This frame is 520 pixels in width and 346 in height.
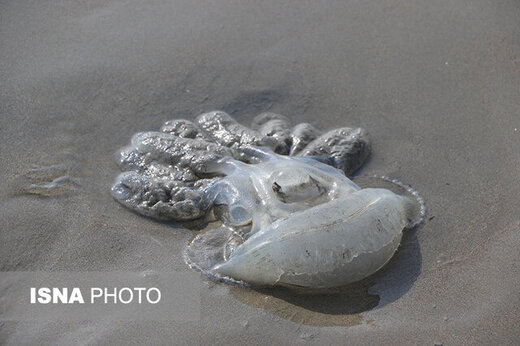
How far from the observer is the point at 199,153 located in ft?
11.5

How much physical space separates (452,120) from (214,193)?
1.63 m

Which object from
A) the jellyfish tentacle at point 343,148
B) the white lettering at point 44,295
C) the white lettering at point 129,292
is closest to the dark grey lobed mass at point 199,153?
the jellyfish tentacle at point 343,148

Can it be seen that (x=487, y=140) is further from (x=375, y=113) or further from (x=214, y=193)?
(x=214, y=193)

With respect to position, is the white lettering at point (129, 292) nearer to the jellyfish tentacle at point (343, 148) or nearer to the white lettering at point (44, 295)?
the white lettering at point (44, 295)

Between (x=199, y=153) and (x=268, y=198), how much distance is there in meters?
0.62

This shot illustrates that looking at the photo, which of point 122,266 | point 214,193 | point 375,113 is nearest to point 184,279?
point 122,266

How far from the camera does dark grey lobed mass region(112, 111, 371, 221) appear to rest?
328 centimetres

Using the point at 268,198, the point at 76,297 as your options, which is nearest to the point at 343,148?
the point at 268,198

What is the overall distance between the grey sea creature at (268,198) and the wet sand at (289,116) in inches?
4.0

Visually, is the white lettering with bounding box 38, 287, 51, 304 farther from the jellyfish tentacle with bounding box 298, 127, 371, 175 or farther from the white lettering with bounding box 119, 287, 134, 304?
the jellyfish tentacle with bounding box 298, 127, 371, 175

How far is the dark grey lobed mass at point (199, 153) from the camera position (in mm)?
3277

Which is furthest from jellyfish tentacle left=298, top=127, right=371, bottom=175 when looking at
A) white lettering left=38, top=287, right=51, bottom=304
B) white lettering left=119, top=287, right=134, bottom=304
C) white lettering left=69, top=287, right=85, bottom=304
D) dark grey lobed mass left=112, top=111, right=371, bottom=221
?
white lettering left=38, top=287, right=51, bottom=304

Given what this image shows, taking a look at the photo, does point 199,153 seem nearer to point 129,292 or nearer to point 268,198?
point 268,198

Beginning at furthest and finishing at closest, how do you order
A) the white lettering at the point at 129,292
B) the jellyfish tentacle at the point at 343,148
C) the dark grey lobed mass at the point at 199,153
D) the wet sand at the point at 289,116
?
the jellyfish tentacle at the point at 343,148 → the dark grey lobed mass at the point at 199,153 → the white lettering at the point at 129,292 → the wet sand at the point at 289,116
